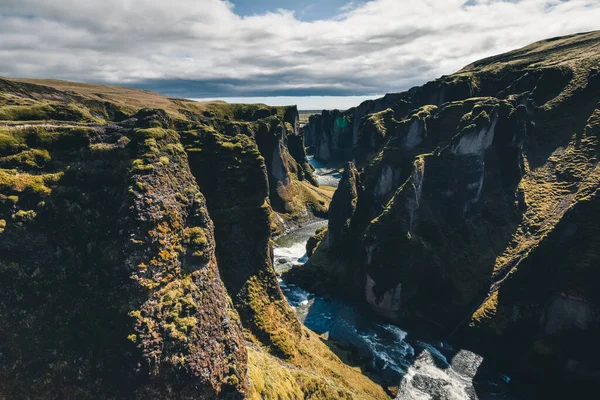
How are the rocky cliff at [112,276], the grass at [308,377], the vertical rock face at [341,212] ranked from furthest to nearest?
the vertical rock face at [341,212] < the grass at [308,377] < the rocky cliff at [112,276]

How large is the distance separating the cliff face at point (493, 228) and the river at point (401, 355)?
14.6ft

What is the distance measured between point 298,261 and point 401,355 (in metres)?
50.9

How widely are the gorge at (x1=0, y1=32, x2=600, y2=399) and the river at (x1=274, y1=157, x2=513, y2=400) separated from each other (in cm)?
43

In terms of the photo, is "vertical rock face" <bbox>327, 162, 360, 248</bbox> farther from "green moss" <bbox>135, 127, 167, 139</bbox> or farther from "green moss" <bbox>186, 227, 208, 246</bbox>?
"green moss" <bbox>135, 127, 167, 139</bbox>

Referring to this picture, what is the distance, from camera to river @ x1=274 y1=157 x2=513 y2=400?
6109 centimetres

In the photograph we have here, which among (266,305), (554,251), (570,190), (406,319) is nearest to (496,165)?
(570,190)

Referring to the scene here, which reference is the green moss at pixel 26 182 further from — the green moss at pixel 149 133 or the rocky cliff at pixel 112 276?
the green moss at pixel 149 133

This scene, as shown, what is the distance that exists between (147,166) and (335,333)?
59122 mm

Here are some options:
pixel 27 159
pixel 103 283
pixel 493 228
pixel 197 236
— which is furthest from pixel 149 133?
pixel 493 228

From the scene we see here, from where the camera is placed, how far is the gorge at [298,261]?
27.8 meters

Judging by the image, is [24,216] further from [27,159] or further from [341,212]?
[341,212]

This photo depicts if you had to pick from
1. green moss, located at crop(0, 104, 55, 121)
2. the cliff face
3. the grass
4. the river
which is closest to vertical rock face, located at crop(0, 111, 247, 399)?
the grass

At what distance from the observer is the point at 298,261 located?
114 metres

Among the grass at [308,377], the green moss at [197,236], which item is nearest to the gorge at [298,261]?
the green moss at [197,236]
